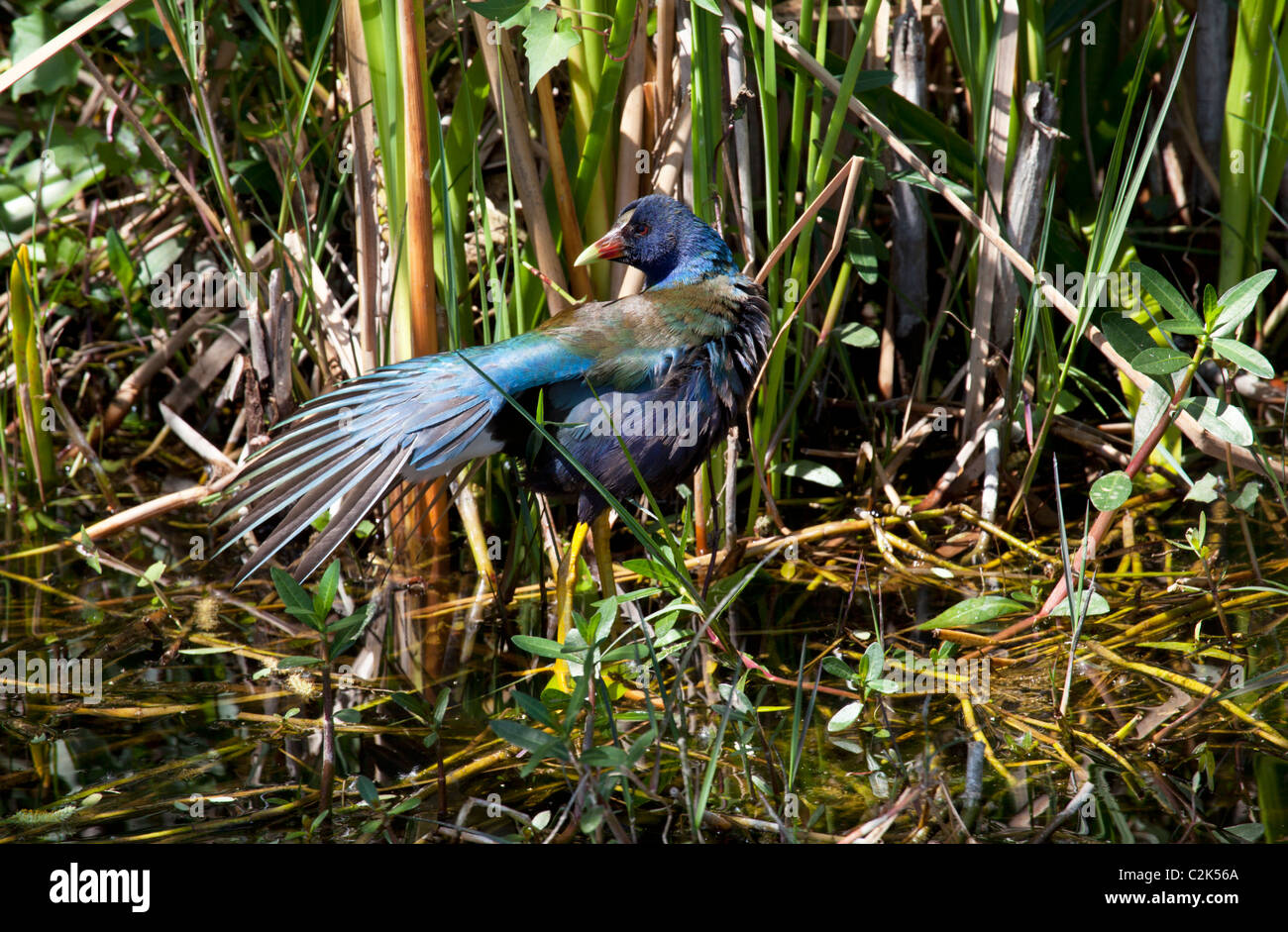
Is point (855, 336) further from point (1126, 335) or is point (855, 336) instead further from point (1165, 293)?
point (1165, 293)

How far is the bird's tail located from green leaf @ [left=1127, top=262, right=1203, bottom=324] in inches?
39.2

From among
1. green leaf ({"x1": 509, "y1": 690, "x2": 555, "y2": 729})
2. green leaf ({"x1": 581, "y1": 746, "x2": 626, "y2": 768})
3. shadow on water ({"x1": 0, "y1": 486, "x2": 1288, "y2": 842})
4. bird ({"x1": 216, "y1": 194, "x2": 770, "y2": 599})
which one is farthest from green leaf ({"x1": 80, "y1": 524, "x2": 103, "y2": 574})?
green leaf ({"x1": 581, "y1": 746, "x2": 626, "y2": 768})

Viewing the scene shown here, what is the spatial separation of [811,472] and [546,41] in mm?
1166

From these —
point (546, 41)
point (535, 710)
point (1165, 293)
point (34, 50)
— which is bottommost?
point (535, 710)

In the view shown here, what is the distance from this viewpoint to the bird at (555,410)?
Answer: 2041 millimetres

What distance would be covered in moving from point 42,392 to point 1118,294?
104 inches

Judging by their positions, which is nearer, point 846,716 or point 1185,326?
point 846,716

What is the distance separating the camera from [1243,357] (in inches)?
74.9

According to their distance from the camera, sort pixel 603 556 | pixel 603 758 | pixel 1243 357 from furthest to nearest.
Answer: pixel 603 556 < pixel 1243 357 < pixel 603 758

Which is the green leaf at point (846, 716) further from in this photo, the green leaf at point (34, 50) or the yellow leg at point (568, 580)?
the green leaf at point (34, 50)

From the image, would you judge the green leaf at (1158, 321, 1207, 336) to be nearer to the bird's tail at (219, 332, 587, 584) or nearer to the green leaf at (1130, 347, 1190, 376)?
the green leaf at (1130, 347, 1190, 376)

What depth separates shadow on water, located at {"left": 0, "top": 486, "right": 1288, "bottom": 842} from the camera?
1.64 metres

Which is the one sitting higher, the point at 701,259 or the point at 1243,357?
the point at 701,259

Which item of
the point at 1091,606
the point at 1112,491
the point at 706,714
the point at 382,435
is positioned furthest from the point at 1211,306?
the point at 382,435
